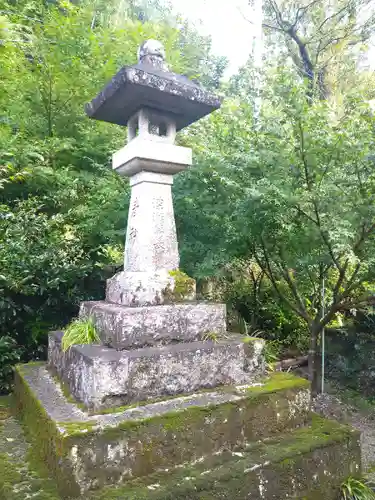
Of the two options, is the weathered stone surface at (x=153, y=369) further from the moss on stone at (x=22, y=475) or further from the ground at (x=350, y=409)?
the ground at (x=350, y=409)

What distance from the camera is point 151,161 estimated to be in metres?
2.92

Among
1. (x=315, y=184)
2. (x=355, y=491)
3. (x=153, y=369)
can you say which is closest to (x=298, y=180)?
(x=315, y=184)

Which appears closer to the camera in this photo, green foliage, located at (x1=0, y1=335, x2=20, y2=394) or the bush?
green foliage, located at (x1=0, y1=335, x2=20, y2=394)

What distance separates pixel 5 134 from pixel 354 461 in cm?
539

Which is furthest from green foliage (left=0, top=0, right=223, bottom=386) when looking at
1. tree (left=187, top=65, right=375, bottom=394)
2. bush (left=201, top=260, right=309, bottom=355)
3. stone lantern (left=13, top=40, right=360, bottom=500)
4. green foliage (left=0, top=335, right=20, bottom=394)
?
bush (left=201, top=260, right=309, bottom=355)

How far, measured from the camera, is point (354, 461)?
2576 millimetres

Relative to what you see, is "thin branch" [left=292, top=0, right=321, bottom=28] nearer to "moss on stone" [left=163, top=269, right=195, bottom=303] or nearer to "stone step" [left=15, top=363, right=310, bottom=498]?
"moss on stone" [left=163, top=269, right=195, bottom=303]

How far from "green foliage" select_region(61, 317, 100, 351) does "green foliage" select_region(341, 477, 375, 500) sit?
1.98 meters

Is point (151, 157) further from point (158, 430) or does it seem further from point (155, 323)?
point (158, 430)

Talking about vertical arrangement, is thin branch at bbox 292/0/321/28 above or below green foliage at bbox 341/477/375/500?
above

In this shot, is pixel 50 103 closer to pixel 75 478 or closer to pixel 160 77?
pixel 160 77

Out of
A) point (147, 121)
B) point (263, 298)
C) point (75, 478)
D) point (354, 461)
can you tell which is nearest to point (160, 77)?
point (147, 121)

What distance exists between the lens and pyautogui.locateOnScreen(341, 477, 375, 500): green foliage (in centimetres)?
239

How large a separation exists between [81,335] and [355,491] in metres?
2.19
